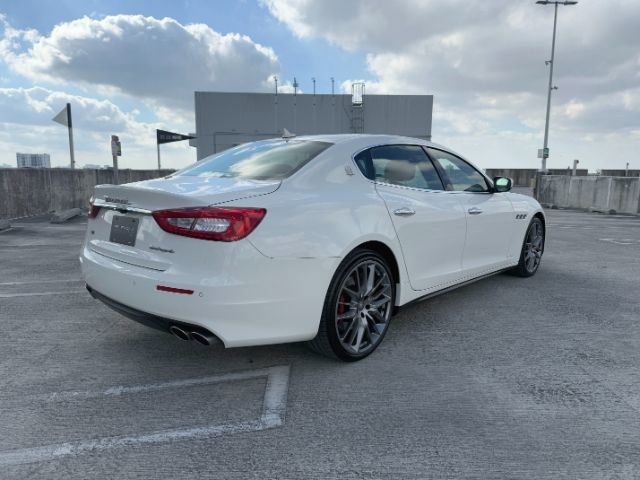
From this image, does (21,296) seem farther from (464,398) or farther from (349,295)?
(464,398)

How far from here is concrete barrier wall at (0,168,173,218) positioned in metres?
11.5

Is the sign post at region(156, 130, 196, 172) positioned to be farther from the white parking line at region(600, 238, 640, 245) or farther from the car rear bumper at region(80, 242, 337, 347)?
the car rear bumper at region(80, 242, 337, 347)

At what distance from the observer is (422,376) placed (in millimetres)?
3012

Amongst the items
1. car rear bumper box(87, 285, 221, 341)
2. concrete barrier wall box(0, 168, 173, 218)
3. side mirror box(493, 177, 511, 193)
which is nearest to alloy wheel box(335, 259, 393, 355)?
car rear bumper box(87, 285, 221, 341)

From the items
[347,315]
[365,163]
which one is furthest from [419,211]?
[347,315]

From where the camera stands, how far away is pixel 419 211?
362cm

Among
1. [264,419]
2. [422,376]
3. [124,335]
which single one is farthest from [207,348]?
[422,376]

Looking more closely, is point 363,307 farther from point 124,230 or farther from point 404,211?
point 124,230

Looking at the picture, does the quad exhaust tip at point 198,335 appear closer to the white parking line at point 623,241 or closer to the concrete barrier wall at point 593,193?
the white parking line at point 623,241

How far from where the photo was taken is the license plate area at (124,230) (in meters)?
2.81

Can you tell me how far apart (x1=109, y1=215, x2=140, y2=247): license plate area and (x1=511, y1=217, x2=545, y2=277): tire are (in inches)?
170

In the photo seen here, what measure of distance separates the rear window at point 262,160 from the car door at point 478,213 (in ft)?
4.37

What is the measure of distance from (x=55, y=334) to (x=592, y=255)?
24.2 feet

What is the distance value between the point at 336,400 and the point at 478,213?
2.47 m
